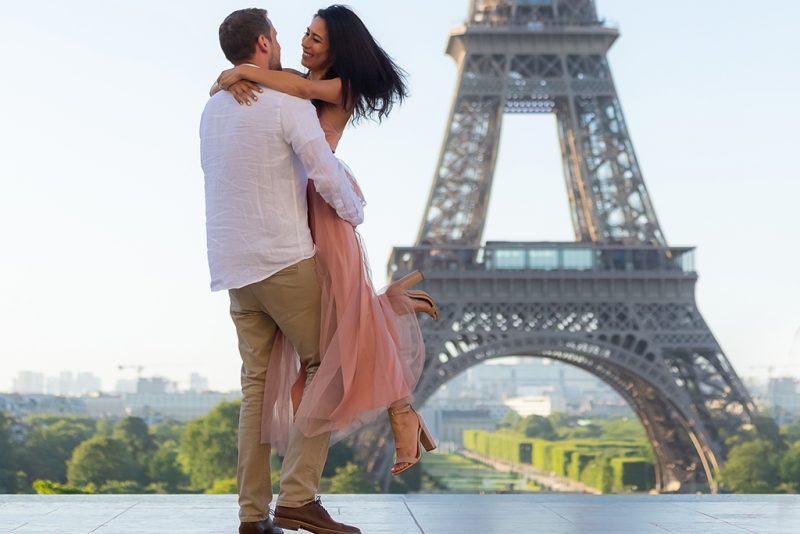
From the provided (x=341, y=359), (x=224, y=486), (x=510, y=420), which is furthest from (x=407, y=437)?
(x=510, y=420)

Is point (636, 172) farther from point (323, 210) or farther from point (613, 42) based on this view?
point (323, 210)

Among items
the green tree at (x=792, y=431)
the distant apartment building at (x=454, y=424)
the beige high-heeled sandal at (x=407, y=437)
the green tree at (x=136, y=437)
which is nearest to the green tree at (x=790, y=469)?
the green tree at (x=792, y=431)

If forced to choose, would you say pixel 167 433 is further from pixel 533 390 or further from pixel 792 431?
pixel 533 390

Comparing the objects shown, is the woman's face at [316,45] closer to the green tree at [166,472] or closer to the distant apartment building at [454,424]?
the green tree at [166,472]

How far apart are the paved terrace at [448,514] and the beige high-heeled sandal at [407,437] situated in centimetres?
78

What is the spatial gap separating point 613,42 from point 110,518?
27412 millimetres

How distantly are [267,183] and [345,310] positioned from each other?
51 centimetres

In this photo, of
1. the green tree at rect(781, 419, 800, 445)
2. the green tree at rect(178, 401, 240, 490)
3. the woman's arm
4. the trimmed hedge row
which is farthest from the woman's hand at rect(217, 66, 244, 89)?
the trimmed hedge row

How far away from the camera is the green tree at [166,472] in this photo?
109 ft

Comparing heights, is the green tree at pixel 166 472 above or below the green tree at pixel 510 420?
below

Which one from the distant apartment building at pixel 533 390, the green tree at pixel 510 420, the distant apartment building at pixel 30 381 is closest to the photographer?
the green tree at pixel 510 420

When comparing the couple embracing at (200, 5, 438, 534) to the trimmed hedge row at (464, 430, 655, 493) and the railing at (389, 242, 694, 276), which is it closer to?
the railing at (389, 242, 694, 276)

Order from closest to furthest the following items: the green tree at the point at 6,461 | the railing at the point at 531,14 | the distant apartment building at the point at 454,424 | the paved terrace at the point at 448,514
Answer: the paved terrace at the point at 448,514
the green tree at the point at 6,461
the railing at the point at 531,14
the distant apartment building at the point at 454,424

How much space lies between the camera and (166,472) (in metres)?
34.2
